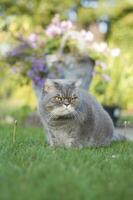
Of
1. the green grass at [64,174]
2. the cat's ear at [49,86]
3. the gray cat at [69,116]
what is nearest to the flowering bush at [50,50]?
the gray cat at [69,116]

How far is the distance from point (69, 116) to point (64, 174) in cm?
162

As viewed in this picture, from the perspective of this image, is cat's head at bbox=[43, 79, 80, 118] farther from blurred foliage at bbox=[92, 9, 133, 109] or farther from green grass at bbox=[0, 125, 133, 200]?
blurred foliage at bbox=[92, 9, 133, 109]

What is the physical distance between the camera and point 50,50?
8.19 meters

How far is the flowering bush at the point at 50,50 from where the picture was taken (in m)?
8.01

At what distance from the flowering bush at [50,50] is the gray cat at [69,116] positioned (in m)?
3.42

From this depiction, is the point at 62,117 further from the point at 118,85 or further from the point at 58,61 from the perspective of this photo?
the point at 118,85

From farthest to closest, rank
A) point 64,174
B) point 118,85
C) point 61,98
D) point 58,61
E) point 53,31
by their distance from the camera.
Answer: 1. point 118,85
2. point 53,31
3. point 58,61
4. point 61,98
5. point 64,174

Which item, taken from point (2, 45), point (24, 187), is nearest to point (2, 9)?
point (2, 45)

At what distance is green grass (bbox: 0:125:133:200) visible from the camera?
2258 millimetres

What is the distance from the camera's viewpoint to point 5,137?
492 centimetres

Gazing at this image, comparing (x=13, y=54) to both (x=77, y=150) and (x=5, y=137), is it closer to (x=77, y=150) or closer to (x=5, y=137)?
(x=5, y=137)

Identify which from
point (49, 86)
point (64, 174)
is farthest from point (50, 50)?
point (64, 174)

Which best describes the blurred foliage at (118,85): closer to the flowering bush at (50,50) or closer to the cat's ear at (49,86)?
the flowering bush at (50,50)

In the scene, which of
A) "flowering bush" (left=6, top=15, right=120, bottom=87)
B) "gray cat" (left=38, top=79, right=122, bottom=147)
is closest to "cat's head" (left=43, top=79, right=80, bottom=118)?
"gray cat" (left=38, top=79, right=122, bottom=147)
